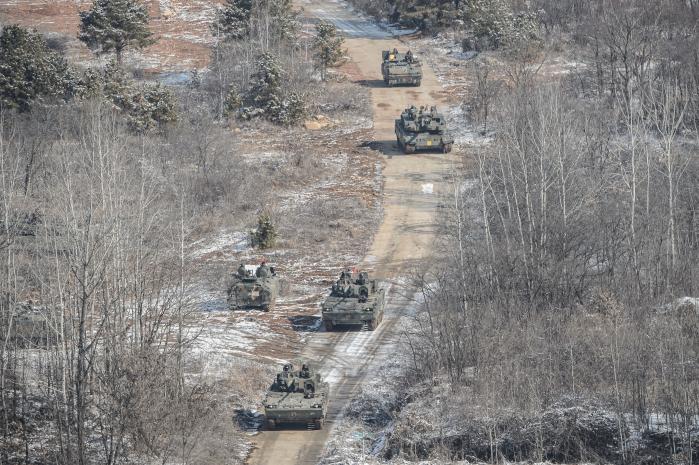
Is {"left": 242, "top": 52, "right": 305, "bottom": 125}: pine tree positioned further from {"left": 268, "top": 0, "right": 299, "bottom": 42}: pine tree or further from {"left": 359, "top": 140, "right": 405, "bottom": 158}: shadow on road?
{"left": 268, "top": 0, "right": 299, "bottom": 42}: pine tree

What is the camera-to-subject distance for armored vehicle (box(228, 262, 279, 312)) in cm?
4741

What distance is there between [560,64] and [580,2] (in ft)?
26.3

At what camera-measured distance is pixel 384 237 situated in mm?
55312

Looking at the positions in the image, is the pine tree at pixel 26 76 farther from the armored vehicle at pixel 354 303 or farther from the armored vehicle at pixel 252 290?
the armored vehicle at pixel 354 303

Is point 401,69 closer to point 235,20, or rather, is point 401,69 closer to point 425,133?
point 235,20

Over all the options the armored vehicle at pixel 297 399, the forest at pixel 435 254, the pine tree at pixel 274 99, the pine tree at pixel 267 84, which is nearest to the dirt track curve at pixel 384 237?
the armored vehicle at pixel 297 399

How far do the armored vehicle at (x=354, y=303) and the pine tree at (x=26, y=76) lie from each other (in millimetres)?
24685

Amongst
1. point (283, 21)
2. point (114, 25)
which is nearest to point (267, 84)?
point (283, 21)

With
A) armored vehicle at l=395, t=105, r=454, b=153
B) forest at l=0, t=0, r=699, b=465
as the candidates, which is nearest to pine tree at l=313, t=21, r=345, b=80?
forest at l=0, t=0, r=699, b=465

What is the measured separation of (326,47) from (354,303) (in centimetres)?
3451

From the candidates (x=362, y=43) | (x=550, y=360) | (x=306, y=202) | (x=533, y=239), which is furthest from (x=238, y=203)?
(x=362, y=43)

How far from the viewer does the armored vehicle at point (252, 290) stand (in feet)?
156

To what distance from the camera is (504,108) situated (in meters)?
58.0

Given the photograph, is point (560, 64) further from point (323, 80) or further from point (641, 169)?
point (641, 169)
